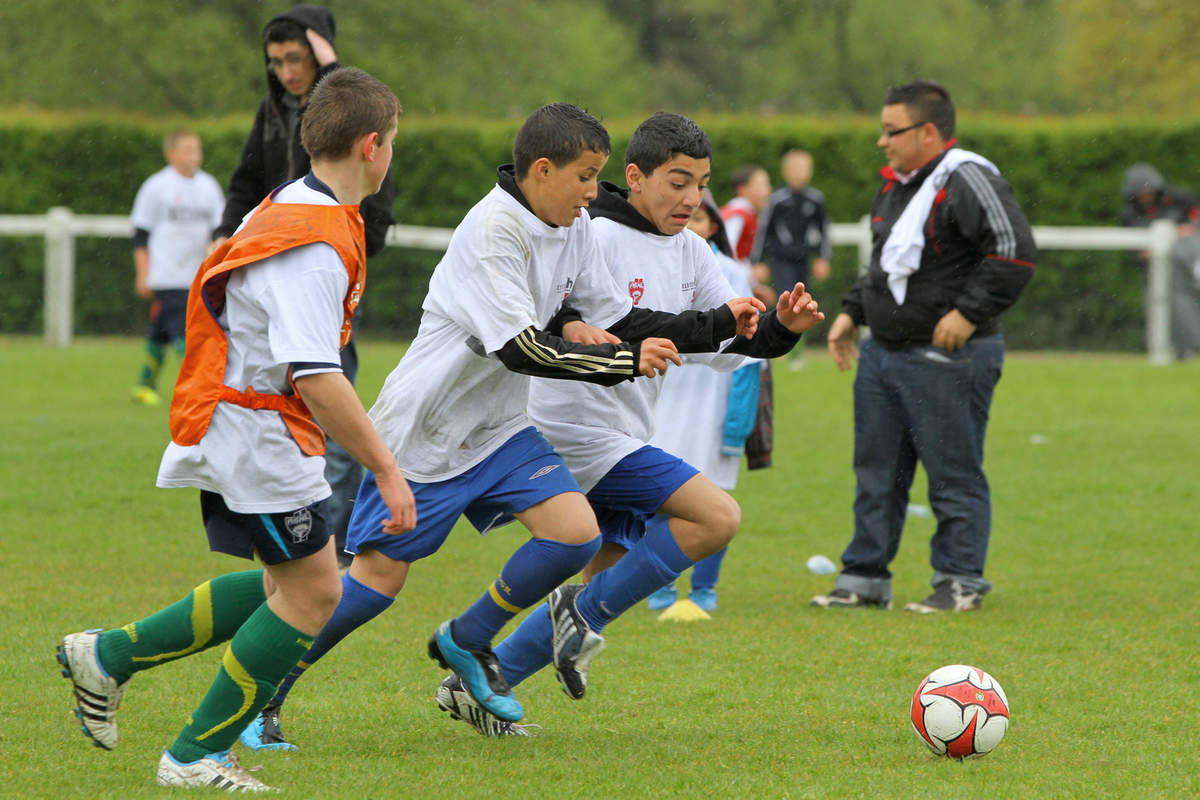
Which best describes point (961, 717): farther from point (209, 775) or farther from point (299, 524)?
point (209, 775)

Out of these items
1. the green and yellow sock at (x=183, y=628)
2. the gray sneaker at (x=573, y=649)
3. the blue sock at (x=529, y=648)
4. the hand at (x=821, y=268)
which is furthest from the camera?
the hand at (x=821, y=268)

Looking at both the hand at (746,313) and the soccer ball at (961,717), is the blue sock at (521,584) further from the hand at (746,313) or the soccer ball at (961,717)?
the soccer ball at (961,717)

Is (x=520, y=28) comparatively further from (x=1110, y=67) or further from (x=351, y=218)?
(x=351, y=218)

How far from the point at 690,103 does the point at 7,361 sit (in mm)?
28954

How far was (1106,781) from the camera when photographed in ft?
13.9

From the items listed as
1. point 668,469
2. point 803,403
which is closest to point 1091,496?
point 803,403

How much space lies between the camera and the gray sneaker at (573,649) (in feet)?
15.4

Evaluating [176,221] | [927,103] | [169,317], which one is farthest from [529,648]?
[176,221]

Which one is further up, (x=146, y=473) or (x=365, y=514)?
(x=365, y=514)

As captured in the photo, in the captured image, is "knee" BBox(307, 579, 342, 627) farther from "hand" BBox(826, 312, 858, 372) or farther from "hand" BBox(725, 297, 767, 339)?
"hand" BBox(826, 312, 858, 372)

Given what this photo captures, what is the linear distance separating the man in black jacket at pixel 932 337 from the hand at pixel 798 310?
2.17 meters

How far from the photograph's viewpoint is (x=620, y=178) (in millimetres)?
21375

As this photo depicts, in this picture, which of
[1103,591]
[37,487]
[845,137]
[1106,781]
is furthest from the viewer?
[845,137]

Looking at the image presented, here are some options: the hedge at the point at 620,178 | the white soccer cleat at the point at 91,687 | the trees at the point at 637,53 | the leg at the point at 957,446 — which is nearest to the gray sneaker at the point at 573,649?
the white soccer cleat at the point at 91,687
